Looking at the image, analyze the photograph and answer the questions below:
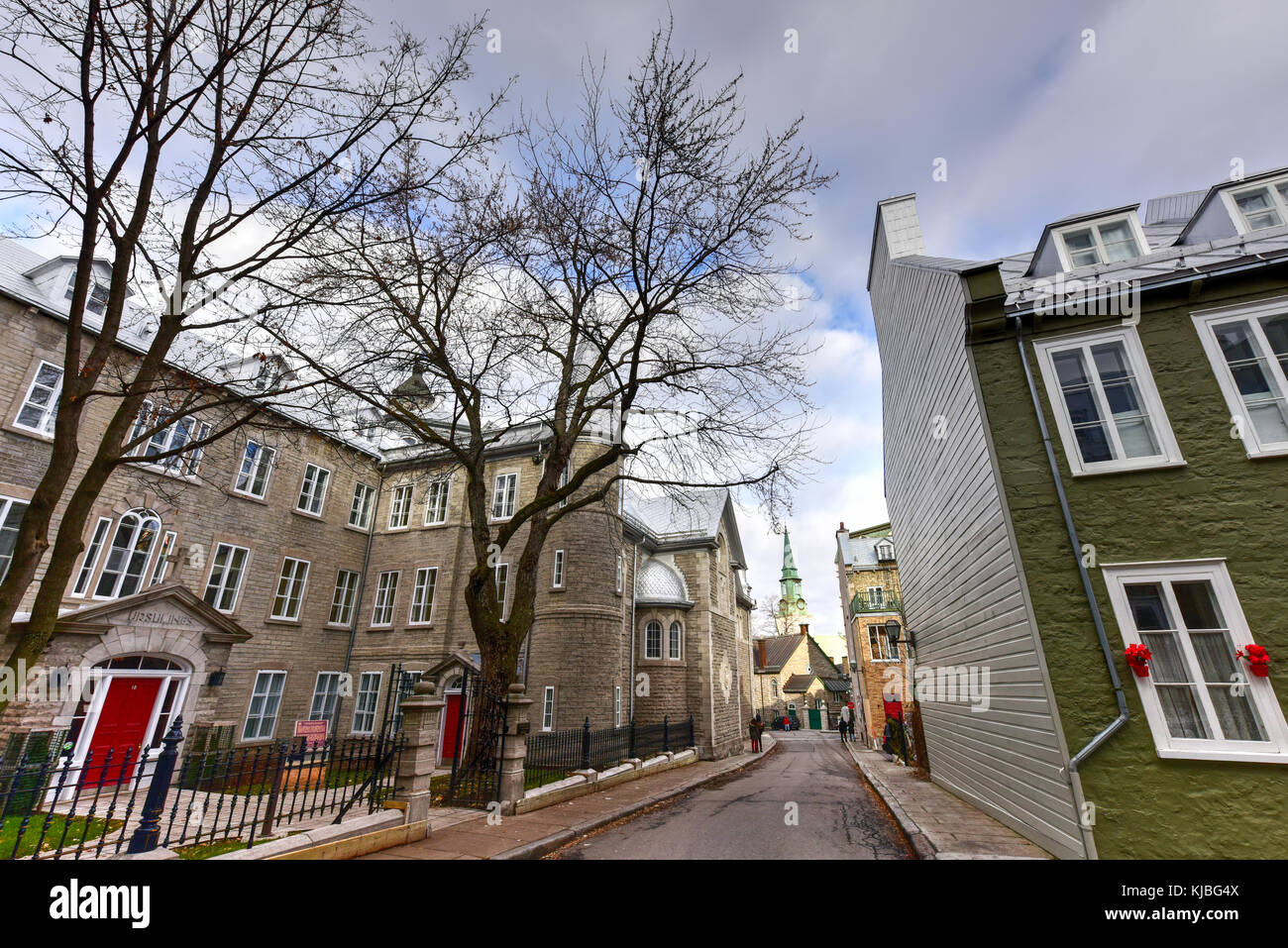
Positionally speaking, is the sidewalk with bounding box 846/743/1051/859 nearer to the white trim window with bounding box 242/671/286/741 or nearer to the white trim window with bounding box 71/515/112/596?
the white trim window with bounding box 242/671/286/741

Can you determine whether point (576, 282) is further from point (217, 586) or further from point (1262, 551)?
point (217, 586)

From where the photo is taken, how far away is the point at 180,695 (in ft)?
48.7

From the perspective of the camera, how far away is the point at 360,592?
72.5 ft

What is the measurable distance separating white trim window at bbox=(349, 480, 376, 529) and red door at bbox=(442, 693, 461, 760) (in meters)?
8.81

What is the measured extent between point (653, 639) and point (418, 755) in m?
15.7

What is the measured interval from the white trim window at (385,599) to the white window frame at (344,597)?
0.86 metres

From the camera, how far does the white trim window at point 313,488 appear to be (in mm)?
20500

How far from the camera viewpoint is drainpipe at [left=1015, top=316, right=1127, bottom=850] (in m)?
6.11

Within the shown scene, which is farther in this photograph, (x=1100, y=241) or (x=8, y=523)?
(x=8, y=523)

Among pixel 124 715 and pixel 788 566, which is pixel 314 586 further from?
pixel 788 566

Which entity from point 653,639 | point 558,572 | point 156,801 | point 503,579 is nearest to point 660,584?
point 653,639

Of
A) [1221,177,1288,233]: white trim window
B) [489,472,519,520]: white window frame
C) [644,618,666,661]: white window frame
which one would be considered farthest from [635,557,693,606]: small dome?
[1221,177,1288,233]: white trim window
